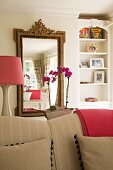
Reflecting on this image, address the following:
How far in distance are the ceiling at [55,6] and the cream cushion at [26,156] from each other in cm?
235

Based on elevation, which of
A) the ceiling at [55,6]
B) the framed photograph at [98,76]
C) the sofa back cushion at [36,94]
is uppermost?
the ceiling at [55,6]

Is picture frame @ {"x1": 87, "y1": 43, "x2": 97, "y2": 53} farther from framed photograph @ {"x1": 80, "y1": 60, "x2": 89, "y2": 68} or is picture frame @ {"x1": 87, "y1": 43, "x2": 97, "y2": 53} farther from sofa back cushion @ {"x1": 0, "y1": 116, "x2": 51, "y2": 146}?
sofa back cushion @ {"x1": 0, "y1": 116, "x2": 51, "y2": 146}

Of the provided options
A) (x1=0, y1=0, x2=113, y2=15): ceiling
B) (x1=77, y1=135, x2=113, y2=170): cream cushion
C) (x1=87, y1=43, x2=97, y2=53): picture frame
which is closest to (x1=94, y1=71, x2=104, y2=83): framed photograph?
(x1=87, y1=43, x2=97, y2=53): picture frame

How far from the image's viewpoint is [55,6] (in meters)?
3.41

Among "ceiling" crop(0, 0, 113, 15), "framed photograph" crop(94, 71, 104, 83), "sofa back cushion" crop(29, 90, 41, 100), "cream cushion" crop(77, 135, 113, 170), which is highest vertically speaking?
"ceiling" crop(0, 0, 113, 15)

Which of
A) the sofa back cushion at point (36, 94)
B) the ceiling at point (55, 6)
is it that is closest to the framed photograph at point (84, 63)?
the ceiling at point (55, 6)

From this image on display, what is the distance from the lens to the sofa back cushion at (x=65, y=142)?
1.60m

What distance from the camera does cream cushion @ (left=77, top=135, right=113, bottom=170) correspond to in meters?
1.48

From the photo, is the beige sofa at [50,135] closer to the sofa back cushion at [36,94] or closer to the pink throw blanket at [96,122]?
the pink throw blanket at [96,122]

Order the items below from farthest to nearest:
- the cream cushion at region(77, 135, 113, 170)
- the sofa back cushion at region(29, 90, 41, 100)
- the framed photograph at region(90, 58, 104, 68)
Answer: the framed photograph at region(90, 58, 104, 68), the sofa back cushion at region(29, 90, 41, 100), the cream cushion at region(77, 135, 113, 170)

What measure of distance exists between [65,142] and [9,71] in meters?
0.81

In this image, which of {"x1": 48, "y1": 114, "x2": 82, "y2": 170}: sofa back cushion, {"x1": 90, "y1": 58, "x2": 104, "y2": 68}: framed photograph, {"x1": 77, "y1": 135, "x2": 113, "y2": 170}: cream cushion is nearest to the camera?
{"x1": 77, "y1": 135, "x2": 113, "y2": 170}: cream cushion

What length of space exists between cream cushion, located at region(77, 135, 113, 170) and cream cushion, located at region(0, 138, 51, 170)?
0.24 m

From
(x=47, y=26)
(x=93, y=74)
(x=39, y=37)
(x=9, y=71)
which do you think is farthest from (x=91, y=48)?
(x=9, y=71)
